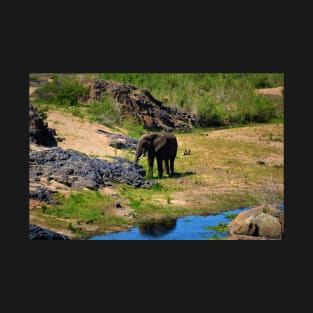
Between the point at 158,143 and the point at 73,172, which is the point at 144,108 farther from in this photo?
the point at 73,172

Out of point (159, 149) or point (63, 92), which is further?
point (159, 149)

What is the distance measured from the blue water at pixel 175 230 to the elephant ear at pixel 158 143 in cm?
Result: 253

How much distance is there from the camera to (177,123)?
121 ft

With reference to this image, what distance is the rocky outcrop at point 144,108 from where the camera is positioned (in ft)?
120

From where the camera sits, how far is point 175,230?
113ft

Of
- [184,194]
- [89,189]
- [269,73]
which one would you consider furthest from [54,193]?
[269,73]

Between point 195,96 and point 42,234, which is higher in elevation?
point 195,96

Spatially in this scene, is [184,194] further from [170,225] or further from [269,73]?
[269,73]

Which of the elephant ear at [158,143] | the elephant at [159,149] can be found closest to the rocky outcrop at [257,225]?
the elephant at [159,149]

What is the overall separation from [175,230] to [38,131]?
399 cm

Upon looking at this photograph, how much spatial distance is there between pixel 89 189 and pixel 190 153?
10.1 ft

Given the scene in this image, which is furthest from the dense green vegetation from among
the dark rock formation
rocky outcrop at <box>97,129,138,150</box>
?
the dark rock formation

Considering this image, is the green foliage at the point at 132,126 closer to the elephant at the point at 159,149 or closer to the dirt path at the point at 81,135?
the elephant at the point at 159,149

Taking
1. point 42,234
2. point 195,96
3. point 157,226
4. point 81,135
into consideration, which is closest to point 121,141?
point 81,135
